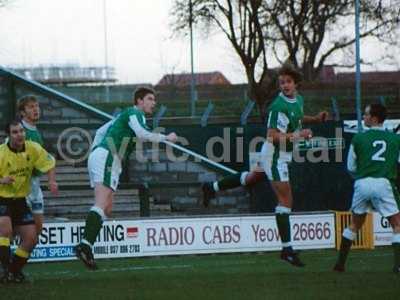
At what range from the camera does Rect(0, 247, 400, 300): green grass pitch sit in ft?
38.1

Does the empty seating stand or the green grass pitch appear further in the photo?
the empty seating stand

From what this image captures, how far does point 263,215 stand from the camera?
62.9 feet

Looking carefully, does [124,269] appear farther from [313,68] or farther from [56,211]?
[313,68]

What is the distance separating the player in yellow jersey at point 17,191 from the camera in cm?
1330

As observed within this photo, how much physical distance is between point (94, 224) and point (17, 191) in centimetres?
106

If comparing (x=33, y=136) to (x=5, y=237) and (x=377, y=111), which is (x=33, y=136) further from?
(x=377, y=111)

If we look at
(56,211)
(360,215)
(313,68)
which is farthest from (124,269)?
(313,68)

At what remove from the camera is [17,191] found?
13.5m

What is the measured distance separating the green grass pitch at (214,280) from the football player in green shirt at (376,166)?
80cm

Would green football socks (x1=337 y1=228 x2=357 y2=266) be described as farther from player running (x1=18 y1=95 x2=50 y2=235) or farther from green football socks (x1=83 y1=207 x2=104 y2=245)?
player running (x1=18 y1=95 x2=50 y2=235)

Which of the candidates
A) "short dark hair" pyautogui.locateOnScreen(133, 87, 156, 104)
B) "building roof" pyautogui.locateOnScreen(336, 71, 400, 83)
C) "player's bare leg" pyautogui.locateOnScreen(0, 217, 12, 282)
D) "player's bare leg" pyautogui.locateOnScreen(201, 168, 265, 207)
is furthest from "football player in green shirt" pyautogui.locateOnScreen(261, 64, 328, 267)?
"building roof" pyautogui.locateOnScreen(336, 71, 400, 83)

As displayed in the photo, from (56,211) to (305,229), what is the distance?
6.10 metres

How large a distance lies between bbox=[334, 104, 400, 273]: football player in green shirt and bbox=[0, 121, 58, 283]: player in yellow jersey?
3655 mm

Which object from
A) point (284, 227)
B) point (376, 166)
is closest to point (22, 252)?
point (284, 227)
